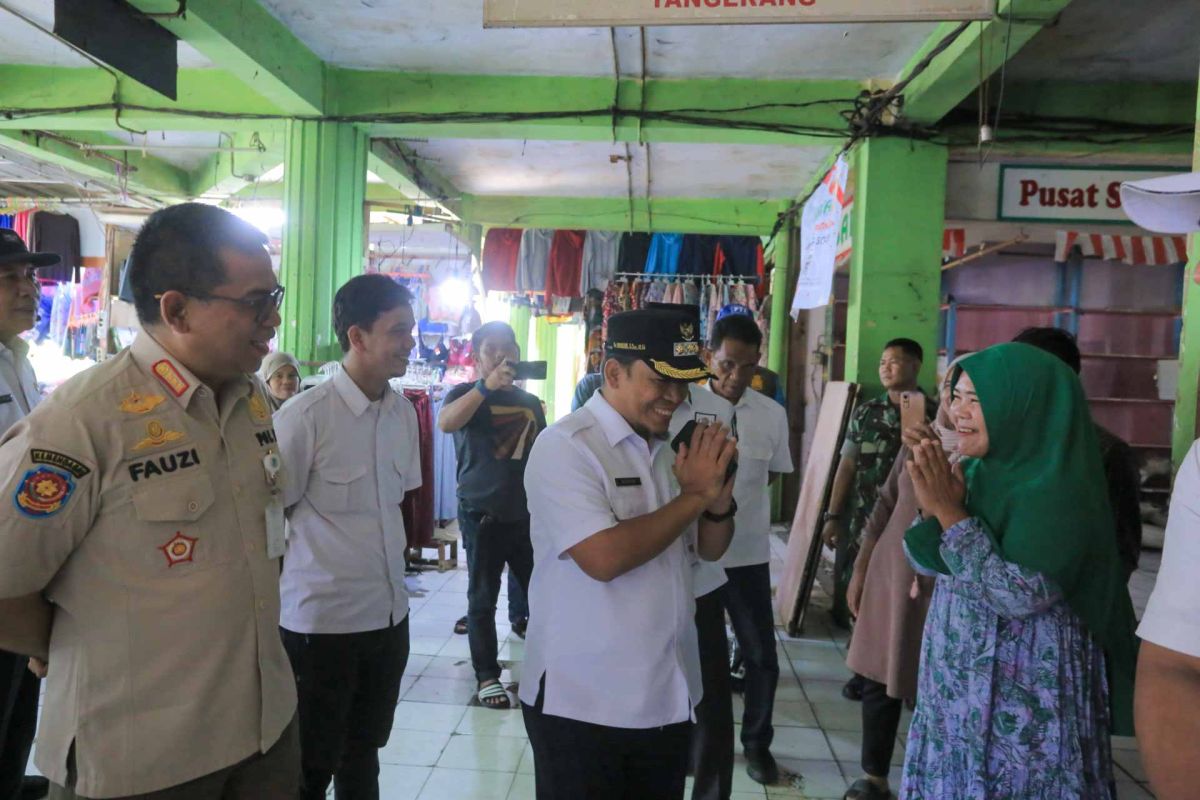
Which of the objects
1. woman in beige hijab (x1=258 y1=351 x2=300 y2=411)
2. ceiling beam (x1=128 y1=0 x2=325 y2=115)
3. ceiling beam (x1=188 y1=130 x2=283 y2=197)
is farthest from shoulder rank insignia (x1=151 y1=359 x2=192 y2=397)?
ceiling beam (x1=188 y1=130 x2=283 y2=197)

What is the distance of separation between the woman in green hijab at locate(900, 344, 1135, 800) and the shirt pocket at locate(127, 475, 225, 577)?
1.44 meters

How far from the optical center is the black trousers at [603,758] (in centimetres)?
165

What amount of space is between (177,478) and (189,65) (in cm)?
479

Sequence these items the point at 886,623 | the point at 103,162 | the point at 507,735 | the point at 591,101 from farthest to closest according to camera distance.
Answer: the point at 103,162 < the point at 591,101 < the point at 507,735 < the point at 886,623

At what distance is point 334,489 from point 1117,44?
4.44 meters

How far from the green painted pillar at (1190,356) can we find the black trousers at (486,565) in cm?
253

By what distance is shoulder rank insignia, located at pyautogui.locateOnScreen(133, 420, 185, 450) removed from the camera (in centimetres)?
134

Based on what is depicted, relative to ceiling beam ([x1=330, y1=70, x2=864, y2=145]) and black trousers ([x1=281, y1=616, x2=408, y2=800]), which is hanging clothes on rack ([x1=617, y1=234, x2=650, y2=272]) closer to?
ceiling beam ([x1=330, y1=70, x2=864, y2=145])

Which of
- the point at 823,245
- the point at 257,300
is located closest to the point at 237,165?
the point at 823,245

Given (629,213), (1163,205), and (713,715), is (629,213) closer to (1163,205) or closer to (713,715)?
(713,715)

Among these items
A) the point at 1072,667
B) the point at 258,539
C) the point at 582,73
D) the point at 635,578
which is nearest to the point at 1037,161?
the point at 582,73

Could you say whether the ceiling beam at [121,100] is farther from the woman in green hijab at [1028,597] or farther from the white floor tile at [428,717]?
the woman in green hijab at [1028,597]

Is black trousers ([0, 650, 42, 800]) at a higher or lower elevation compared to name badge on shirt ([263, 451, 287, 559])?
lower

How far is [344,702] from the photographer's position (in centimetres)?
215
